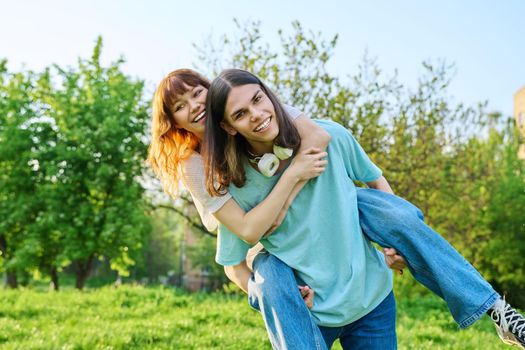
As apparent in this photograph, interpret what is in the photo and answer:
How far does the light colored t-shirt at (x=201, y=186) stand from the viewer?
101 inches

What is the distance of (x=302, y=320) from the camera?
2.43 m

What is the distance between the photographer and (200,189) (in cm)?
264

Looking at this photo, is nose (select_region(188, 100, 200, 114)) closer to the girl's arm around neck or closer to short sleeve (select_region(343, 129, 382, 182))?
the girl's arm around neck

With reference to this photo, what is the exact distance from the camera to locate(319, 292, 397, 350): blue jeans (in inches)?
106

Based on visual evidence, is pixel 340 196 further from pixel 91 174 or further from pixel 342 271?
pixel 91 174

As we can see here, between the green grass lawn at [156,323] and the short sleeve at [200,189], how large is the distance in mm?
3215

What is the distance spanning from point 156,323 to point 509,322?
16.1ft

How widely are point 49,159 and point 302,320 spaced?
17.6 metres

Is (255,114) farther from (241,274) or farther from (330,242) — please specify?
(241,274)

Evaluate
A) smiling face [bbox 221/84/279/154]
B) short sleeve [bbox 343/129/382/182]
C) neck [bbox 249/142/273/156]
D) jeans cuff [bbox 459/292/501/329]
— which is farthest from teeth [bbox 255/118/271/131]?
jeans cuff [bbox 459/292/501/329]

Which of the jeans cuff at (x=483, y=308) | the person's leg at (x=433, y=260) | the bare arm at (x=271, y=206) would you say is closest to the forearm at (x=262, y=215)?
the bare arm at (x=271, y=206)

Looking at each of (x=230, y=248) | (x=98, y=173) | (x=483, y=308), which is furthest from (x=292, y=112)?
(x=98, y=173)

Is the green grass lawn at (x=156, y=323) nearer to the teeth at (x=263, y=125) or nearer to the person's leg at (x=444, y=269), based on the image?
the person's leg at (x=444, y=269)

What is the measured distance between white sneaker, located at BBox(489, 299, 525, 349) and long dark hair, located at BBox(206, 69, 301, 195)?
1.04 m
